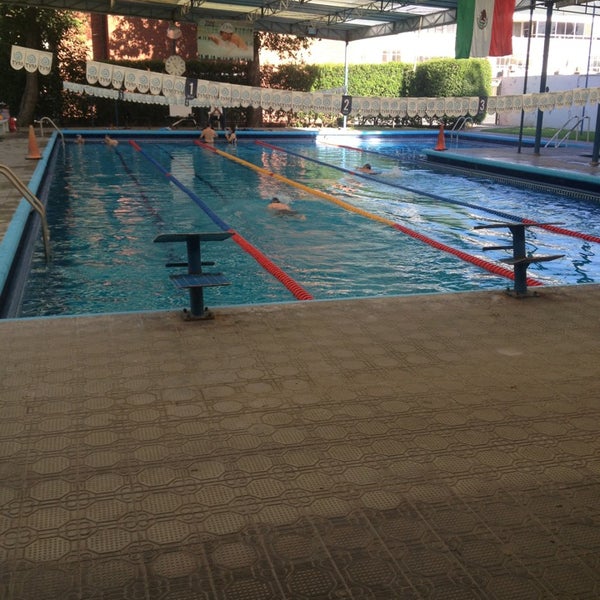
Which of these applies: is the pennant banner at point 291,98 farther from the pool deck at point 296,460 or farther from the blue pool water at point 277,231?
the pool deck at point 296,460

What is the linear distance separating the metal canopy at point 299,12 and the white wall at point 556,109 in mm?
5471

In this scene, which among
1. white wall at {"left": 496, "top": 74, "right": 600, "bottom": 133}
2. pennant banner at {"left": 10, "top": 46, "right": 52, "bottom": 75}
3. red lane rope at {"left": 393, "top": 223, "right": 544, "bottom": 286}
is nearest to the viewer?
red lane rope at {"left": 393, "top": 223, "right": 544, "bottom": 286}

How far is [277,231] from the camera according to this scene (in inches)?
373

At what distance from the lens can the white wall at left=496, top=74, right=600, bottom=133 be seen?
969 inches

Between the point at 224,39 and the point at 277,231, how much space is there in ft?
51.7

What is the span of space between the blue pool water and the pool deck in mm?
2555

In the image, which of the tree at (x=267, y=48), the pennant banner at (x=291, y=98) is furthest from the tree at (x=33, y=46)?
the pennant banner at (x=291, y=98)

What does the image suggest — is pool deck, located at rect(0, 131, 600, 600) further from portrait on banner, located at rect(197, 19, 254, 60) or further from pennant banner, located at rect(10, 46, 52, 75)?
portrait on banner, located at rect(197, 19, 254, 60)

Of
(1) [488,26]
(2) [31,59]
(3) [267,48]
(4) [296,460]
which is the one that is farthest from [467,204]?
(3) [267,48]

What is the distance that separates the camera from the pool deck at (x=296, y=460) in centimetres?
210

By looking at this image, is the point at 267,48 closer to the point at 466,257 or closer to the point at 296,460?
the point at 466,257

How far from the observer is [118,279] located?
23.2ft

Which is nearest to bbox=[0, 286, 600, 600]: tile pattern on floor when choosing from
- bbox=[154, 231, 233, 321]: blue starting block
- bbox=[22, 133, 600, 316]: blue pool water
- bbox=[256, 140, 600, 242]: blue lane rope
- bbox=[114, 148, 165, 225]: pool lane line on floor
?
bbox=[154, 231, 233, 321]: blue starting block

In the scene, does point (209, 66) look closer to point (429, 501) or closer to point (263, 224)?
point (263, 224)
